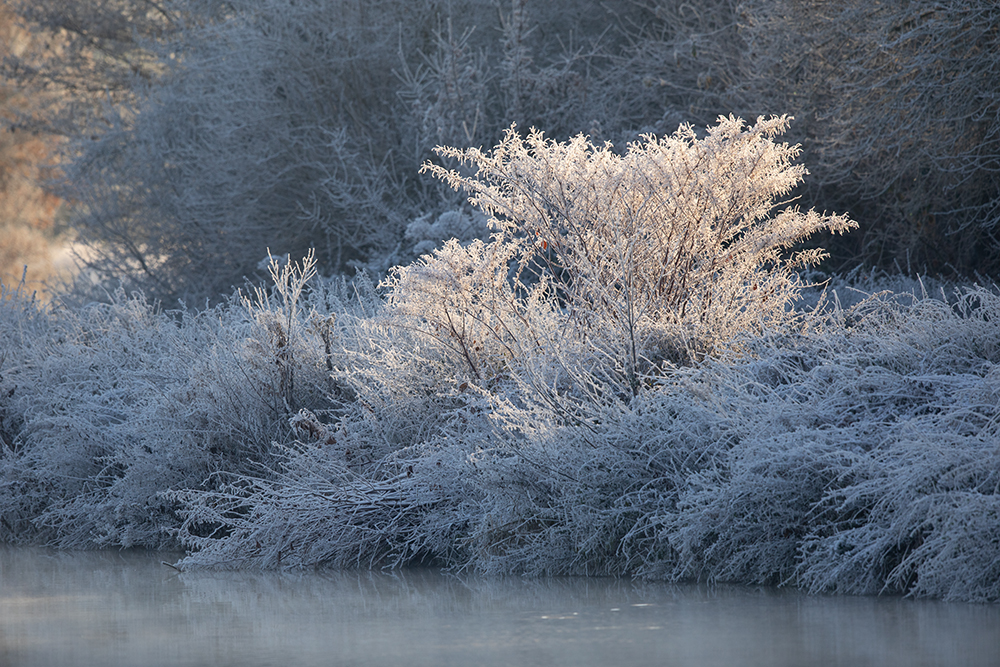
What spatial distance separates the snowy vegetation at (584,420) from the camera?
640 centimetres

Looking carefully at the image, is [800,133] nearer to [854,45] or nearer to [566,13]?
[854,45]

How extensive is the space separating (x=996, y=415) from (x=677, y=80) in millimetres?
9853

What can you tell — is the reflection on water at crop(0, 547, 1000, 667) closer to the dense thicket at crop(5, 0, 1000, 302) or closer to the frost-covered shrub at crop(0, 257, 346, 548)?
the frost-covered shrub at crop(0, 257, 346, 548)

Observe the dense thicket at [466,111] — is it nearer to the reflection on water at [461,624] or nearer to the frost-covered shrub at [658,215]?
the frost-covered shrub at [658,215]

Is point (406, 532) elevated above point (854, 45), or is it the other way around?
point (854, 45)

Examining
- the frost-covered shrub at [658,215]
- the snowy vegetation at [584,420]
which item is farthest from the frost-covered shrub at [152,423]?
the frost-covered shrub at [658,215]

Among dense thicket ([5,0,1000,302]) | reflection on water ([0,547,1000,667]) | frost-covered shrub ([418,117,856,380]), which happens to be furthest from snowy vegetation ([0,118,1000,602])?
dense thicket ([5,0,1000,302])

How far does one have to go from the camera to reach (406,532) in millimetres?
7777

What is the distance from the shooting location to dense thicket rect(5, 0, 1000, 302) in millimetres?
12297

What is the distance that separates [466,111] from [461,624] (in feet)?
33.2

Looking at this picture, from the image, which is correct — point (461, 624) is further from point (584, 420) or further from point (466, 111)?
point (466, 111)

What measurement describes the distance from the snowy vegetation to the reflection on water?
0.32 metres

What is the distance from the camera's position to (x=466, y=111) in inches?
595

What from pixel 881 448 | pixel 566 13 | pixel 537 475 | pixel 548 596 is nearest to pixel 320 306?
pixel 537 475
